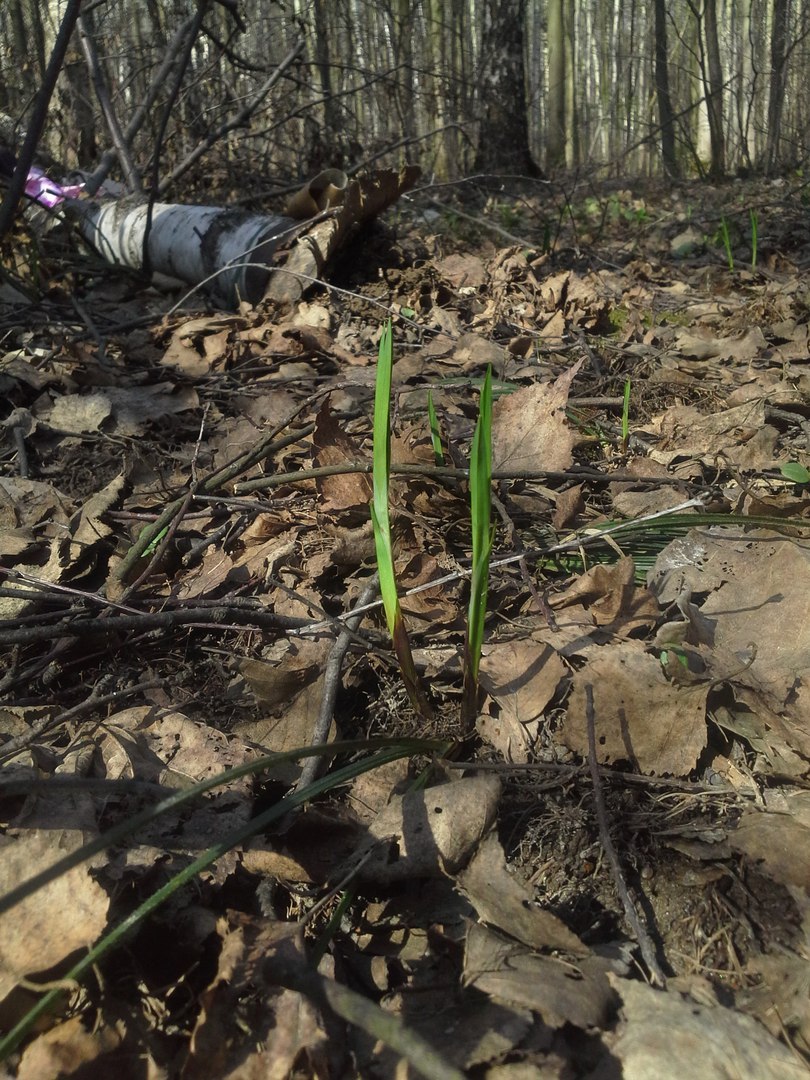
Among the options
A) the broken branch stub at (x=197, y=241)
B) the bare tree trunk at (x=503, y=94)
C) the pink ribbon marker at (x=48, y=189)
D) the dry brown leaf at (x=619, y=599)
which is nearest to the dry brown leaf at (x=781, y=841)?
the dry brown leaf at (x=619, y=599)

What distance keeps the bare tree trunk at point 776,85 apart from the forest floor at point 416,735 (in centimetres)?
671

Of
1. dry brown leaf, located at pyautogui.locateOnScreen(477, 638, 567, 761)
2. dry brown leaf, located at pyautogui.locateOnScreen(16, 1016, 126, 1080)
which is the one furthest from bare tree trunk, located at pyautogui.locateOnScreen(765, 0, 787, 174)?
dry brown leaf, located at pyautogui.locateOnScreen(16, 1016, 126, 1080)

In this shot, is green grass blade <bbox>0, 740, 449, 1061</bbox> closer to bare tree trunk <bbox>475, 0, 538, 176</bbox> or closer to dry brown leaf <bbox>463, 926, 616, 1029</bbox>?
dry brown leaf <bbox>463, 926, 616, 1029</bbox>

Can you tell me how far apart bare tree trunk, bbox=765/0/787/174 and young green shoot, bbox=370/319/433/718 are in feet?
25.2

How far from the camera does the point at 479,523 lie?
102 centimetres

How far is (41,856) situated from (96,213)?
160 inches

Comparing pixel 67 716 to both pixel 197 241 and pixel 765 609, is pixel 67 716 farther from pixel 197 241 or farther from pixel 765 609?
pixel 197 241

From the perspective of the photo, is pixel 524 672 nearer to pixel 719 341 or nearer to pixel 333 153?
pixel 719 341

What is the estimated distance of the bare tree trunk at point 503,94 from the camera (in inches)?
238

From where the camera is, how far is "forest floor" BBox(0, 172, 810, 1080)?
2.70ft

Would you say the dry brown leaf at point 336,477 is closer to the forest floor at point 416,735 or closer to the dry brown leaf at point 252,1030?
the forest floor at point 416,735

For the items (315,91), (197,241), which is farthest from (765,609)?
(315,91)

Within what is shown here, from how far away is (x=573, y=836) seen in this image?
1.06m

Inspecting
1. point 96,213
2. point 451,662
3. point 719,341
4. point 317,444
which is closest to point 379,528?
point 451,662
